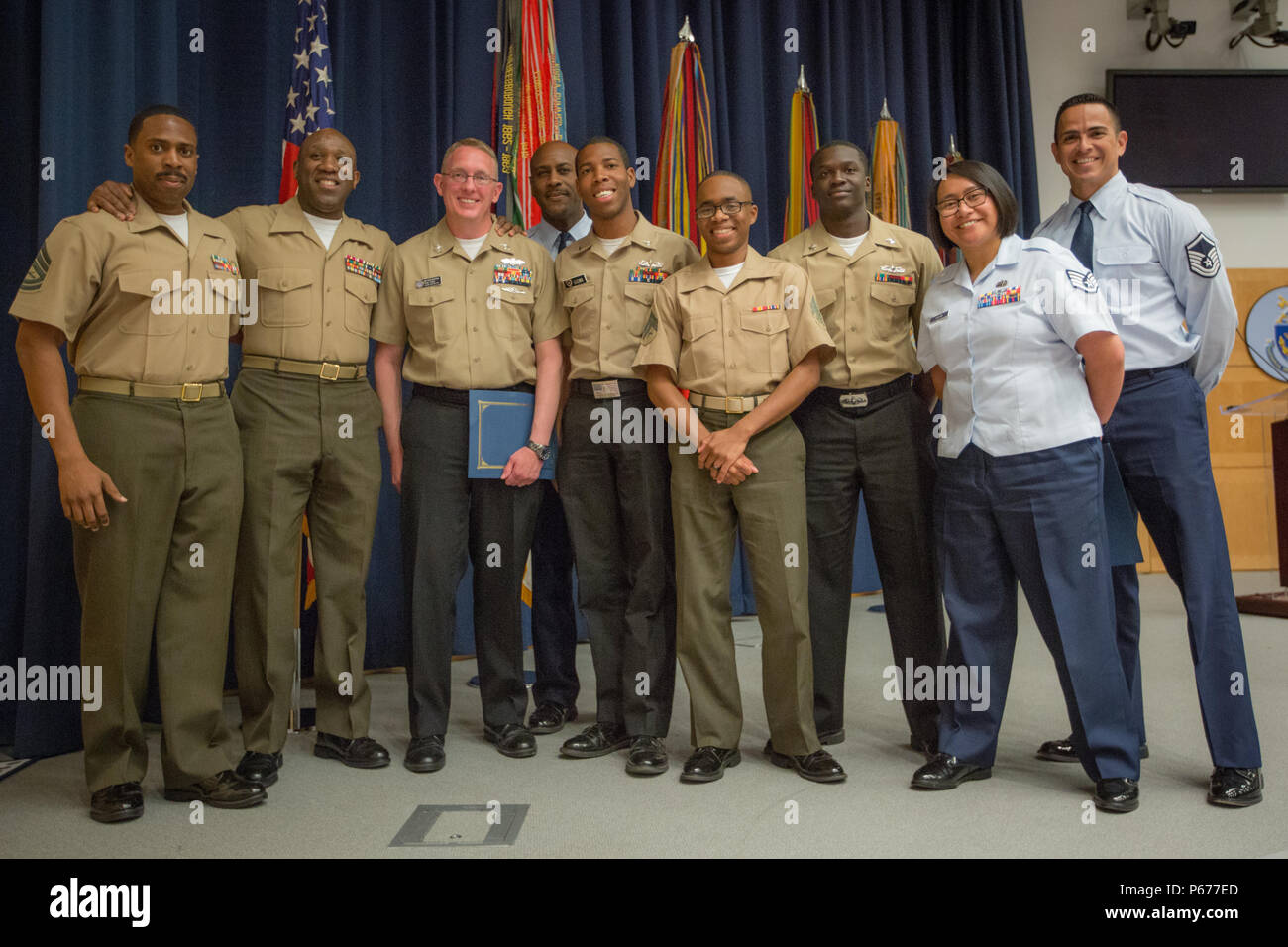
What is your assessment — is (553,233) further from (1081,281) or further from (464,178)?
(1081,281)

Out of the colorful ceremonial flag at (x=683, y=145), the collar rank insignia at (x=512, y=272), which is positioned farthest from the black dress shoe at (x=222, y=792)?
the colorful ceremonial flag at (x=683, y=145)

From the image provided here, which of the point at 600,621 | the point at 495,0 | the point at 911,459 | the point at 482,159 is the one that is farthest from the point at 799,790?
the point at 495,0

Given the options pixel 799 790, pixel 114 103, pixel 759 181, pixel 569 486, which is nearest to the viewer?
pixel 799 790

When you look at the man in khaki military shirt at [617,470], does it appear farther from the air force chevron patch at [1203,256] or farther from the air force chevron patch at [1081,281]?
the air force chevron patch at [1203,256]

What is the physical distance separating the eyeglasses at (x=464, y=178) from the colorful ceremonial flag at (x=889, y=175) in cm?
305

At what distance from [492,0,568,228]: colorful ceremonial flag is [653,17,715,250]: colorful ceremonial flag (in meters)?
0.65

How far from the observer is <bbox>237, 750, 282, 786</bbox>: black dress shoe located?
2514 millimetres

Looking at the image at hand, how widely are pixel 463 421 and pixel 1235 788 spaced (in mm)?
2117

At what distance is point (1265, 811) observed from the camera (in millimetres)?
2174

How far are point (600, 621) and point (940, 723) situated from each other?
0.96 meters

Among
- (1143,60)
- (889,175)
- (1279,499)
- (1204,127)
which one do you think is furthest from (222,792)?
(1143,60)

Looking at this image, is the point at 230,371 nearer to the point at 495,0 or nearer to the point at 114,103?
the point at 114,103

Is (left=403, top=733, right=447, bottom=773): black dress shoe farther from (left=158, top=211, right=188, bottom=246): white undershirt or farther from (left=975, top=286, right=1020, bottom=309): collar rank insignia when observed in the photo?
(left=975, top=286, right=1020, bottom=309): collar rank insignia

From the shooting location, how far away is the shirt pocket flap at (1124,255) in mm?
2402
